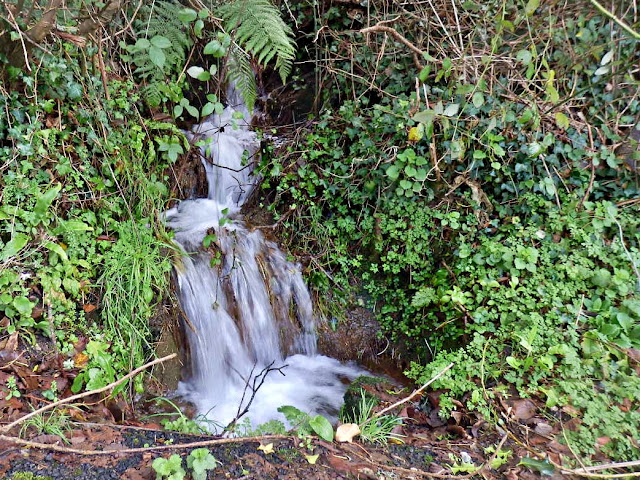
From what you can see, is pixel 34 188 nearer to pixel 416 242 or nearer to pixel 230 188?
pixel 230 188

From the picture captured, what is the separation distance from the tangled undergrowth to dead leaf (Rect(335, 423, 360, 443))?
2.47ft

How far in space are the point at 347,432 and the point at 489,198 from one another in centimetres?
226

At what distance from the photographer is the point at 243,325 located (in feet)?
12.0

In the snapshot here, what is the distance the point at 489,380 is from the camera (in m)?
2.76

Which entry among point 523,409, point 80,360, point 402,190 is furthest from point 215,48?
point 523,409

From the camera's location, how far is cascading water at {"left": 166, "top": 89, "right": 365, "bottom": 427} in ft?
10.9

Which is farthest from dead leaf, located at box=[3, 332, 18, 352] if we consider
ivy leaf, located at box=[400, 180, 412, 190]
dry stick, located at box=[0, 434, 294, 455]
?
ivy leaf, located at box=[400, 180, 412, 190]

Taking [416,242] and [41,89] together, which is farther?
[416,242]

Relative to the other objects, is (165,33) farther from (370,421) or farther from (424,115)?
(370,421)

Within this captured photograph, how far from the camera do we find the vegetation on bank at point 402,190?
A: 2.52 m

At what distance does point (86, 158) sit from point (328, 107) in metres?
2.42

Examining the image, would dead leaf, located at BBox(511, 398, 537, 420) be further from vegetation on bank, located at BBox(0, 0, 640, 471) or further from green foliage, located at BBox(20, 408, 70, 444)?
green foliage, located at BBox(20, 408, 70, 444)

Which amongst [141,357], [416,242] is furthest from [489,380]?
[141,357]

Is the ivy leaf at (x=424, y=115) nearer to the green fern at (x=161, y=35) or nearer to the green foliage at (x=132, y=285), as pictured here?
the green fern at (x=161, y=35)
